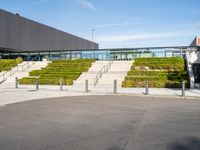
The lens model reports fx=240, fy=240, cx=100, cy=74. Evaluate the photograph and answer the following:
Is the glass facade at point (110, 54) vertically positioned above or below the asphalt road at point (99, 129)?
above

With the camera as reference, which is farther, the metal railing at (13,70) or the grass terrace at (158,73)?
the metal railing at (13,70)

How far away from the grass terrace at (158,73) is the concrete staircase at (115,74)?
0.81m

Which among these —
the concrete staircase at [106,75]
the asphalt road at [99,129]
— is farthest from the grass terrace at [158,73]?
the asphalt road at [99,129]

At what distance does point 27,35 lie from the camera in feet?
160

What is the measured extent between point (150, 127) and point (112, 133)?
52.7 inches

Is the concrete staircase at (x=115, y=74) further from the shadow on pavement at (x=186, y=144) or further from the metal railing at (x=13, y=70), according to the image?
the shadow on pavement at (x=186, y=144)

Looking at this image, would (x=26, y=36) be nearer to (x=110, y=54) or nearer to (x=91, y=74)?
(x=110, y=54)

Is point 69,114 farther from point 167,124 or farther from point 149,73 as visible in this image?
point 149,73

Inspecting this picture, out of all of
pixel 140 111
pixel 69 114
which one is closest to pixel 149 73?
pixel 140 111

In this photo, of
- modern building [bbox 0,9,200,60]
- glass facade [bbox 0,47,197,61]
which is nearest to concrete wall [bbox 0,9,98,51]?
modern building [bbox 0,9,200,60]

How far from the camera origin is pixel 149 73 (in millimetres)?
24953

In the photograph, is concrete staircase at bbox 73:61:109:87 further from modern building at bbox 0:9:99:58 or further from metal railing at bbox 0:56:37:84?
modern building at bbox 0:9:99:58

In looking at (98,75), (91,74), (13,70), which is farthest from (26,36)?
(98,75)

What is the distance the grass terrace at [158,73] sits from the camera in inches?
847
